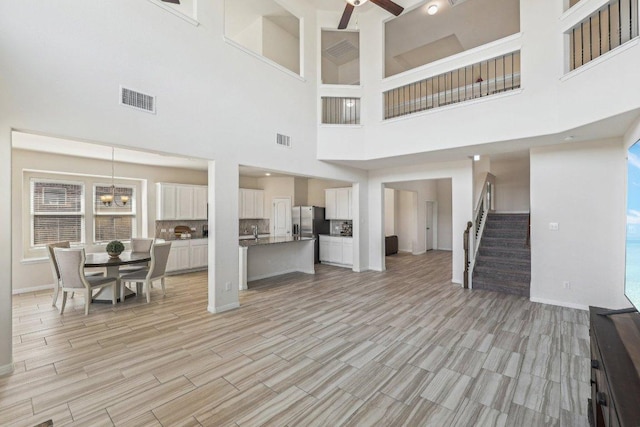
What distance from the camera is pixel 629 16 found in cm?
314

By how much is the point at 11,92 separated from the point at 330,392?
3.99 m

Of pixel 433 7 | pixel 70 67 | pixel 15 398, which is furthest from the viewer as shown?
pixel 433 7

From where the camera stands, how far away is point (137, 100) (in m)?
3.46

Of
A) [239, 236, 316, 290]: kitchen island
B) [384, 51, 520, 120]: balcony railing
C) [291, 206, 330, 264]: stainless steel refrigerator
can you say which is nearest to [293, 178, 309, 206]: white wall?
[291, 206, 330, 264]: stainless steel refrigerator

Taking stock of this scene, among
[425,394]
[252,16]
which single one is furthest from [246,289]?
[252,16]

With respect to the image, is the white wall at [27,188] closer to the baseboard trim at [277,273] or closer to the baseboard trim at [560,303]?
the baseboard trim at [277,273]

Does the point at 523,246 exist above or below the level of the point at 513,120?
below

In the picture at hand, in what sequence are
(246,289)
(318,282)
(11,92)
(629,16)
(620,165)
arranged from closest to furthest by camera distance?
(11,92), (629,16), (620,165), (246,289), (318,282)

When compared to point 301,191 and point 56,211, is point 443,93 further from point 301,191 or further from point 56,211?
point 56,211

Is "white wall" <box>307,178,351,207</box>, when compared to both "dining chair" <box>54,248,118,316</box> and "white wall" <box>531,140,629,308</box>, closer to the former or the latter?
"white wall" <box>531,140,629,308</box>

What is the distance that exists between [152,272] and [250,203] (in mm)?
4186

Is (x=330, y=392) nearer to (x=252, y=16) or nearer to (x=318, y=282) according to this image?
(x=318, y=282)

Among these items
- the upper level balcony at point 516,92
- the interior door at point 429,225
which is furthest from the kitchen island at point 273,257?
the interior door at point 429,225

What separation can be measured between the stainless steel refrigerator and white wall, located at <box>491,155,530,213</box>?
239 inches
